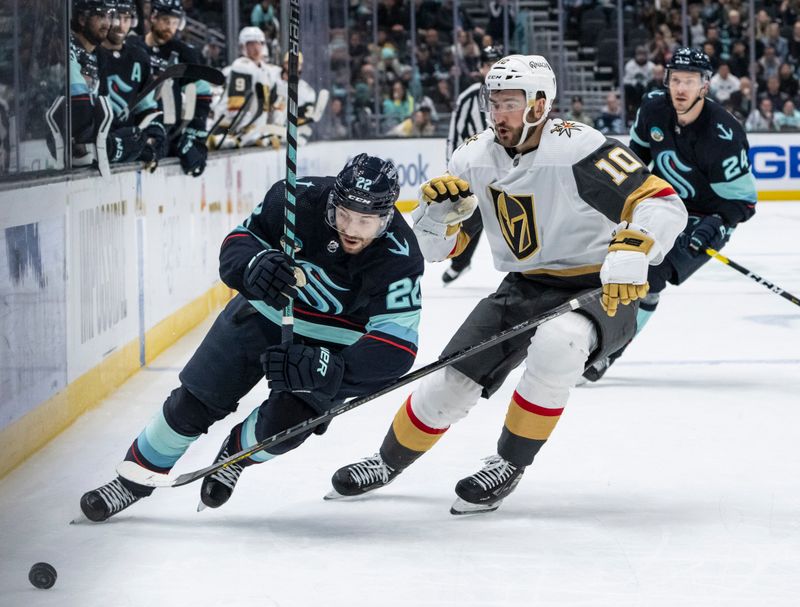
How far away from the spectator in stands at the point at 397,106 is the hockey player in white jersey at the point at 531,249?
368 inches

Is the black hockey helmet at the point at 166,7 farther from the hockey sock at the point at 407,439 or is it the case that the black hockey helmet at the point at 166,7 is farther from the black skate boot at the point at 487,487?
the black skate boot at the point at 487,487

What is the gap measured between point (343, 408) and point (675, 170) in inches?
89.1

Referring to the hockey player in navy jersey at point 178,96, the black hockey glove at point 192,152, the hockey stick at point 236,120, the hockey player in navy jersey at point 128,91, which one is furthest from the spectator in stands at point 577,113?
the hockey player in navy jersey at point 128,91

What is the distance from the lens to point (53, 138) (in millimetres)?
3842

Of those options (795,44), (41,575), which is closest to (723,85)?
(795,44)

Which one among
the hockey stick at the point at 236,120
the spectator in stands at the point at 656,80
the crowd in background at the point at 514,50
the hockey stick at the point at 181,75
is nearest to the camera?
the hockey stick at the point at 181,75

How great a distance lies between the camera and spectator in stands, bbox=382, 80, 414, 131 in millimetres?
12312

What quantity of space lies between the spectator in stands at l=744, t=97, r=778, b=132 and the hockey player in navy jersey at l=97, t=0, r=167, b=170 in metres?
8.24

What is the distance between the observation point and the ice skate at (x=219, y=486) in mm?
2808

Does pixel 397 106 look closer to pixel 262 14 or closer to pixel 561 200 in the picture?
pixel 262 14

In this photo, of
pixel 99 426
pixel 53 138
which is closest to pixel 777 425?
pixel 99 426

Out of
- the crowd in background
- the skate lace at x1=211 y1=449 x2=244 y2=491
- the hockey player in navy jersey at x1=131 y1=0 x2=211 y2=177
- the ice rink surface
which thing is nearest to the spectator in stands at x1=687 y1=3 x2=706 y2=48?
the crowd in background

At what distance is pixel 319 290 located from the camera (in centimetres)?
281

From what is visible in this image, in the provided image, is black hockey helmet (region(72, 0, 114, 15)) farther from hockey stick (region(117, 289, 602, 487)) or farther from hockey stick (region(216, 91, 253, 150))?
hockey stick (region(117, 289, 602, 487))
